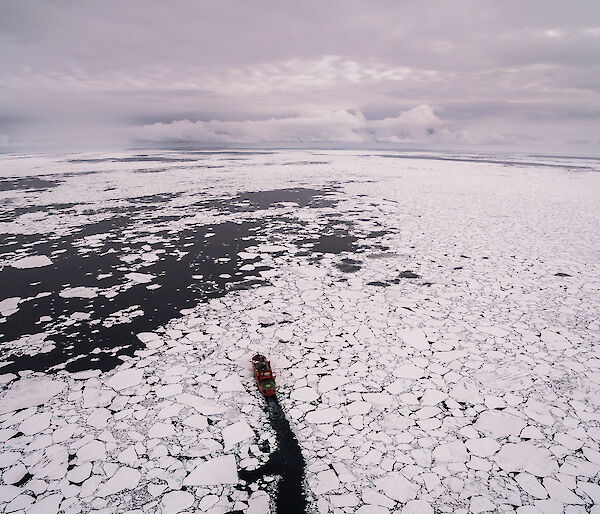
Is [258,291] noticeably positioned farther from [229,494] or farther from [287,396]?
[229,494]

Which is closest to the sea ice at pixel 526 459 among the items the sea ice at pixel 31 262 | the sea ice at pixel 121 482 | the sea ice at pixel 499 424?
the sea ice at pixel 499 424

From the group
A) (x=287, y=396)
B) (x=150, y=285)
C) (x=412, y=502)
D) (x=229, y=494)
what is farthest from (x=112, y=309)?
(x=412, y=502)

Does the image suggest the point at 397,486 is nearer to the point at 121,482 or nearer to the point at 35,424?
the point at 121,482

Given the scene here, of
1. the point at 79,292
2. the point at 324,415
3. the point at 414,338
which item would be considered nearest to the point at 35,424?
the point at 324,415

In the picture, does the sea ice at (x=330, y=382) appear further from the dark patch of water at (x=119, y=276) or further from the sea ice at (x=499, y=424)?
the dark patch of water at (x=119, y=276)

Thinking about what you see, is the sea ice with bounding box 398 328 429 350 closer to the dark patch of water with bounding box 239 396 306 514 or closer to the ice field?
the ice field

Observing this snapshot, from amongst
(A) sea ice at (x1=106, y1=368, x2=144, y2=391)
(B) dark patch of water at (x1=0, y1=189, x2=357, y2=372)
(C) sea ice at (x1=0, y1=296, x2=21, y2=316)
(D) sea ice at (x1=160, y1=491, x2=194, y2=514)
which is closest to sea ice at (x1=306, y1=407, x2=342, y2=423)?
(D) sea ice at (x1=160, y1=491, x2=194, y2=514)
